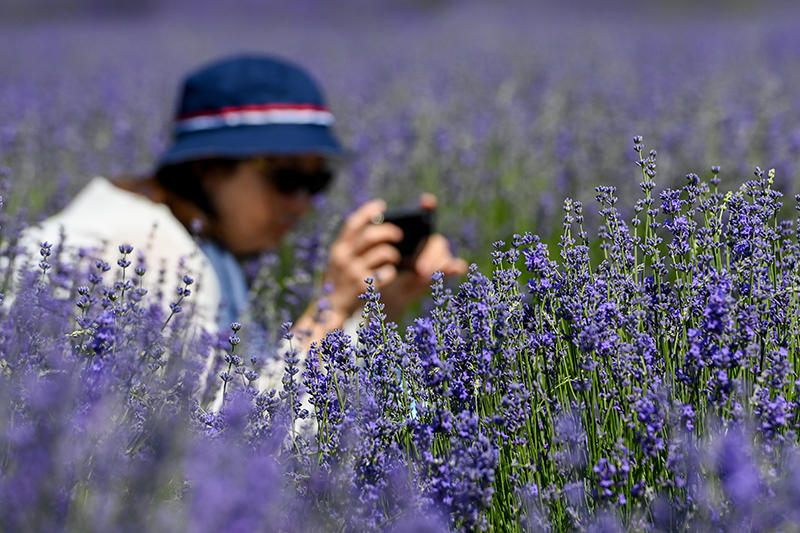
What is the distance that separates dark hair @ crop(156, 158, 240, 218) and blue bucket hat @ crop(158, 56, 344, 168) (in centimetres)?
6

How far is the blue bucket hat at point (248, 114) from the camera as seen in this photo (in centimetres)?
271

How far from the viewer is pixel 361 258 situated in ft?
7.91

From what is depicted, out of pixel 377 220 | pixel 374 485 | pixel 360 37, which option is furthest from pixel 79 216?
pixel 360 37

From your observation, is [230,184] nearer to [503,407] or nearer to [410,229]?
[410,229]

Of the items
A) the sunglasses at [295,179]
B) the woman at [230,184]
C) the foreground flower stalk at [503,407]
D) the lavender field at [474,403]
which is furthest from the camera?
the sunglasses at [295,179]

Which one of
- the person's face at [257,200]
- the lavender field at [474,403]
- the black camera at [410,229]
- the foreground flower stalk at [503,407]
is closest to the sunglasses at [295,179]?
the person's face at [257,200]

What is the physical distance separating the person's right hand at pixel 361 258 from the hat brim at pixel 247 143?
0.44 m

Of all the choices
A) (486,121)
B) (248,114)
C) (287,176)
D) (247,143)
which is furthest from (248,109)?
(486,121)

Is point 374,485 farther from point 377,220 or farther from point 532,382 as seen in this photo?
point 377,220

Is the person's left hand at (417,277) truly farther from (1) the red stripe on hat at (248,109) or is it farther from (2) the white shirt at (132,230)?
(1) the red stripe on hat at (248,109)

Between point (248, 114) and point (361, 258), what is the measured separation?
778 millimetres

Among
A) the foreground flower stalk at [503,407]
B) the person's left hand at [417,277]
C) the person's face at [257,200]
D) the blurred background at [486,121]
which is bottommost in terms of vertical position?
the foreground flower stalk at [503,407]

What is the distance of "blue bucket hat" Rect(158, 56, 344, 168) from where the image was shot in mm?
2713

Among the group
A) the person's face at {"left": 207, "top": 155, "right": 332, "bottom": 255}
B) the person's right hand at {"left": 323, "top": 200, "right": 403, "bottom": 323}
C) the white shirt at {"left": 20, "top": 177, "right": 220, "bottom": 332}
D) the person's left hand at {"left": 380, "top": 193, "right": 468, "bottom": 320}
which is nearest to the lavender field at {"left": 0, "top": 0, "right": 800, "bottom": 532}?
the person's right hand at {"left": 323, "top": 200, "right": 403, "bottom": 323}
